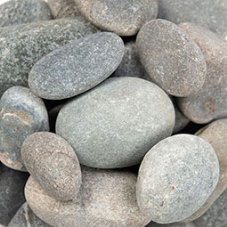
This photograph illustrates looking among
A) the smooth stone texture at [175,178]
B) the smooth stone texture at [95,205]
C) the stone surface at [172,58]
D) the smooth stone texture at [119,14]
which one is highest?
the smooth stone texture at [119,14]

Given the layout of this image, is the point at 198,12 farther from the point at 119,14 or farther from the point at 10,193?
the point at 10,193

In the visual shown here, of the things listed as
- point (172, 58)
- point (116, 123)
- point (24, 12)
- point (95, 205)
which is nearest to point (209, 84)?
point (172, 58)

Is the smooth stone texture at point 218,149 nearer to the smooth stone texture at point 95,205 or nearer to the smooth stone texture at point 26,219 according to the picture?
the smooth stone texture at point 95,205

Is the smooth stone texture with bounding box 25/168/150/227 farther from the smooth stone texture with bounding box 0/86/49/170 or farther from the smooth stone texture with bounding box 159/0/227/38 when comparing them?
the smooth stone texture with bounding box 159/0/227/38

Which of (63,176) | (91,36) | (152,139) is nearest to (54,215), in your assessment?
(63,176)

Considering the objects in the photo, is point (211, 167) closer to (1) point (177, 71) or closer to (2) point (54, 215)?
(1) point (177, 71)

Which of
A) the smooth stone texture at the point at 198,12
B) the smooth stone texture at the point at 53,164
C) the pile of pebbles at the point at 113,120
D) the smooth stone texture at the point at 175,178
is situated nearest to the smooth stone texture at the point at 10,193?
the pile of pebbles at the point at 113,120

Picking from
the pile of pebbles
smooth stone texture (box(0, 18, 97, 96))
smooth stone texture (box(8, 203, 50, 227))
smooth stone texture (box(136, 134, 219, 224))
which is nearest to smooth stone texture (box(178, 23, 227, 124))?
the pile of pebbles
